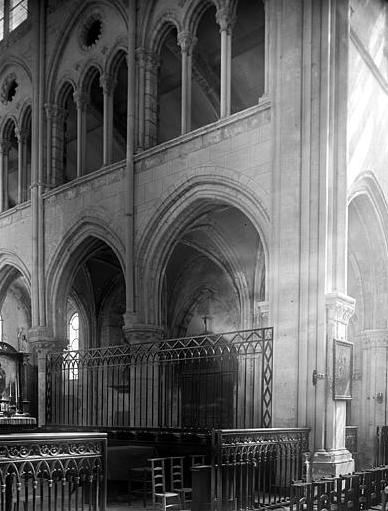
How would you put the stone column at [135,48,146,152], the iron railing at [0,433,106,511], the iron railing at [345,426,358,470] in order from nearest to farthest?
the iron railing at [0,433,106,511] → the iron railing at [345,426,358,470] → the stone column at [135,48,146,152]

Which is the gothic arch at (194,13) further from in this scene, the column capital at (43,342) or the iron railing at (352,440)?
the iron railing at (352,440)

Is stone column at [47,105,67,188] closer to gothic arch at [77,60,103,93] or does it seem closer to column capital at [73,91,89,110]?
column capital at [73,91,89,110]

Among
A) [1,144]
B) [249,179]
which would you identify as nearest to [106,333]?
[1,144]

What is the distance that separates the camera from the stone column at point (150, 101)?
15.7m

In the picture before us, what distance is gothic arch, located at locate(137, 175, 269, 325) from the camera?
553 inches

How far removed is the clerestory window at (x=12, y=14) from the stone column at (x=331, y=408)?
1433 centimetres

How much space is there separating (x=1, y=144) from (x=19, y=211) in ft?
7.78

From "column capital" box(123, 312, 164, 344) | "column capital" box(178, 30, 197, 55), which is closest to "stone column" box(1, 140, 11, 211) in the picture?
"column capital" box(123, 312, 164, 344)

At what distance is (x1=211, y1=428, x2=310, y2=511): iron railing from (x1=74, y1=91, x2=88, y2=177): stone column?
30.4 feet

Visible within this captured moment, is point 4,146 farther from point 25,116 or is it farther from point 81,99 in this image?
point 81,99

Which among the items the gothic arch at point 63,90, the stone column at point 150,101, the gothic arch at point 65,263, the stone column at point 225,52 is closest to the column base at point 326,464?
the stone column at point 225,52

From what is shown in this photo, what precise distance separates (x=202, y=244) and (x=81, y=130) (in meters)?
4.52

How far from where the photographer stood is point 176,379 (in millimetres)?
21188

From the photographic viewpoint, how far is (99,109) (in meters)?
20.0
